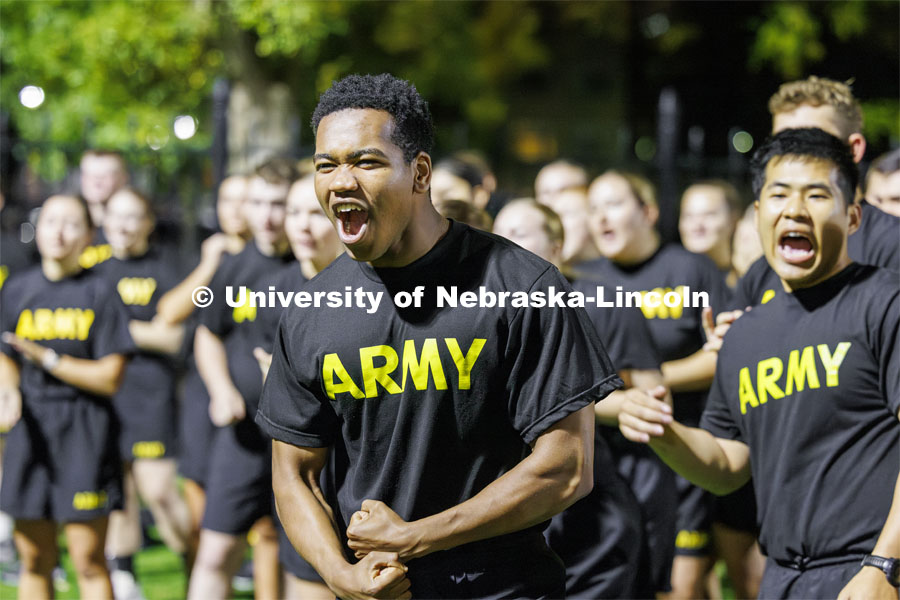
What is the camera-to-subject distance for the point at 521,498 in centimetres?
288

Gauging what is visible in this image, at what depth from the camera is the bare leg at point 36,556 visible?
569cm

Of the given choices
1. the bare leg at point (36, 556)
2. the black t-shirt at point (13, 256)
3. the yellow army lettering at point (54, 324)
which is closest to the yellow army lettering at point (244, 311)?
the yellow army lettering at point (54, 324)

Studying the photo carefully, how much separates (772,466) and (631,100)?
64.3 feet

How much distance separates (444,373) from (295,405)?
432mm

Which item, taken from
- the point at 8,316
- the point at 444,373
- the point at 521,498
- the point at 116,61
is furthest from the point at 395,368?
the point at 116,61

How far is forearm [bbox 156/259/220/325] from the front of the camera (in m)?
6.94

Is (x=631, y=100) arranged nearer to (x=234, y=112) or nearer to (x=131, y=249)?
(x=234, y=112)

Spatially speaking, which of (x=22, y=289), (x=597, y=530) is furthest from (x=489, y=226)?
(x=22, y=289)

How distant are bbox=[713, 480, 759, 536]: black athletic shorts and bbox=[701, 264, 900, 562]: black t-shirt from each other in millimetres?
2186

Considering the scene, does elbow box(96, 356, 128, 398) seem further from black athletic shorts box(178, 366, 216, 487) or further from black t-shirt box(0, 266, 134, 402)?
black athletic shorts box(178, 366, 216, 487)

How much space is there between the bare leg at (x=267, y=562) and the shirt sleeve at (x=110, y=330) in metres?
1.13

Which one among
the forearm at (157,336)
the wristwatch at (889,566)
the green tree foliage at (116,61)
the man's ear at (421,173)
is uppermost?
the green tree foliage at (116,61)

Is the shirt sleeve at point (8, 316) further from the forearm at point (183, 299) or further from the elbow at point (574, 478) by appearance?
the elbow at point (574, 478)

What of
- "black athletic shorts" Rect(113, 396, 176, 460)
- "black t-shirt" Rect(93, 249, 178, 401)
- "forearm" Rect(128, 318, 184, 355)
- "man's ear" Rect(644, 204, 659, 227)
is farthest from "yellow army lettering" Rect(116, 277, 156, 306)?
"man's ear" Rect(644, 204, 659, 227)
